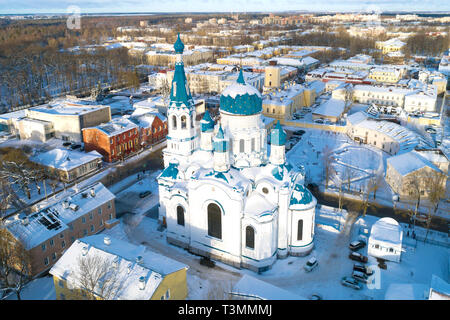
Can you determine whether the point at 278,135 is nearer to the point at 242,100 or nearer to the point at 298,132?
the point at 242,100

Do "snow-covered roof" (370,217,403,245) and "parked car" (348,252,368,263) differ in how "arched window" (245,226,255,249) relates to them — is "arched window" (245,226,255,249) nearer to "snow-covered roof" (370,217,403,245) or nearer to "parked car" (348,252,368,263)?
"parked car" (348,252,368,263)

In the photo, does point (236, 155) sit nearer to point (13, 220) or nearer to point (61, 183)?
point (13, 220)

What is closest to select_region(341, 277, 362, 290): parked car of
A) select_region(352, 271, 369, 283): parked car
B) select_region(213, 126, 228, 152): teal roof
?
select_region(352, 271, 369, 283): parked car

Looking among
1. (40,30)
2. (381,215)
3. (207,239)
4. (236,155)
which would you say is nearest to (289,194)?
(236,155)

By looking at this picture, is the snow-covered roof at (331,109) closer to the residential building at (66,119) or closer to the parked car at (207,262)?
the residential building at (66,119)

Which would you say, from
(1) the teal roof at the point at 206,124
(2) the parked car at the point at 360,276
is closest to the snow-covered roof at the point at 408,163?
(2) the parked car at the point at 360,276

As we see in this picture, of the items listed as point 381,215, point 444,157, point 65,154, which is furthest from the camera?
point 65,154

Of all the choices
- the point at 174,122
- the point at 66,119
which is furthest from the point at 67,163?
the point at 174,122
